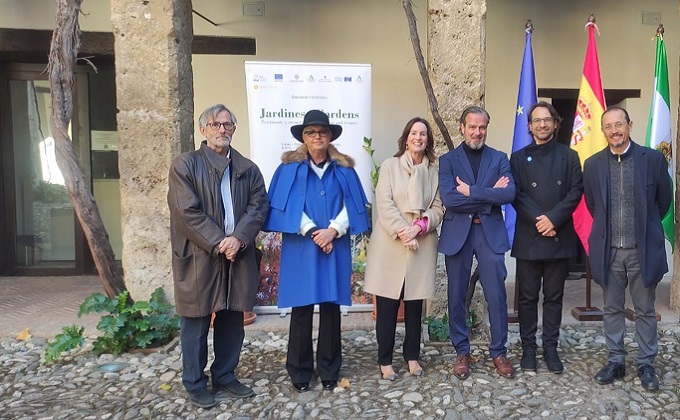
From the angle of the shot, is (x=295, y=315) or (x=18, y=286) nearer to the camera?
(x=295, y=315)

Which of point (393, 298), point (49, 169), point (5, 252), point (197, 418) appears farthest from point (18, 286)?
point (393, 298)

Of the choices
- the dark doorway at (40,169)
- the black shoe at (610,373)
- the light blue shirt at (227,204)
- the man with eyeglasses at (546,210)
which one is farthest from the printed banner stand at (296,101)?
the dark doorway at (40,169)

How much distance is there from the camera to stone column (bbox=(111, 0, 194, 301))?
488 cm

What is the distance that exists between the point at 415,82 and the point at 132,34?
3.43 m

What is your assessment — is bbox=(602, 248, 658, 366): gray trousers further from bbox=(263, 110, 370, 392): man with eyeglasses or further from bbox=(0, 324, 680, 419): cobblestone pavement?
bbox=(263, 110, 370, 392): man with eyeglasses

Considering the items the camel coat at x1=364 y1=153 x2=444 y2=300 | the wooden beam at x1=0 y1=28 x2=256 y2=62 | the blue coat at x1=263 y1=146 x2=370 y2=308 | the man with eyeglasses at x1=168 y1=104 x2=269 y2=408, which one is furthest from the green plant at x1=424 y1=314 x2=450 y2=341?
the wooden beam at x1=0 y1=28 x2=256 y2=62

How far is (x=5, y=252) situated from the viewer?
7.48m

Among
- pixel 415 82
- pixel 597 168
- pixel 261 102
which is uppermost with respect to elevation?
pixel 415 82

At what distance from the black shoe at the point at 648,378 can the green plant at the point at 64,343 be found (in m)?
4.12

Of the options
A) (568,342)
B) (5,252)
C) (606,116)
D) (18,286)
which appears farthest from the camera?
(5,252)

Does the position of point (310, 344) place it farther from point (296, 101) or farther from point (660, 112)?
point (660, 112)

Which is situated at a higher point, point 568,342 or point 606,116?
point 606,116

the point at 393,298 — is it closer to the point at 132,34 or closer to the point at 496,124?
the point at 132,34

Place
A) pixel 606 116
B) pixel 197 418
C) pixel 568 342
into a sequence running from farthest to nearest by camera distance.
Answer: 1. pixel 568 342
2. pixel 606 116
3. pixel 197 418
